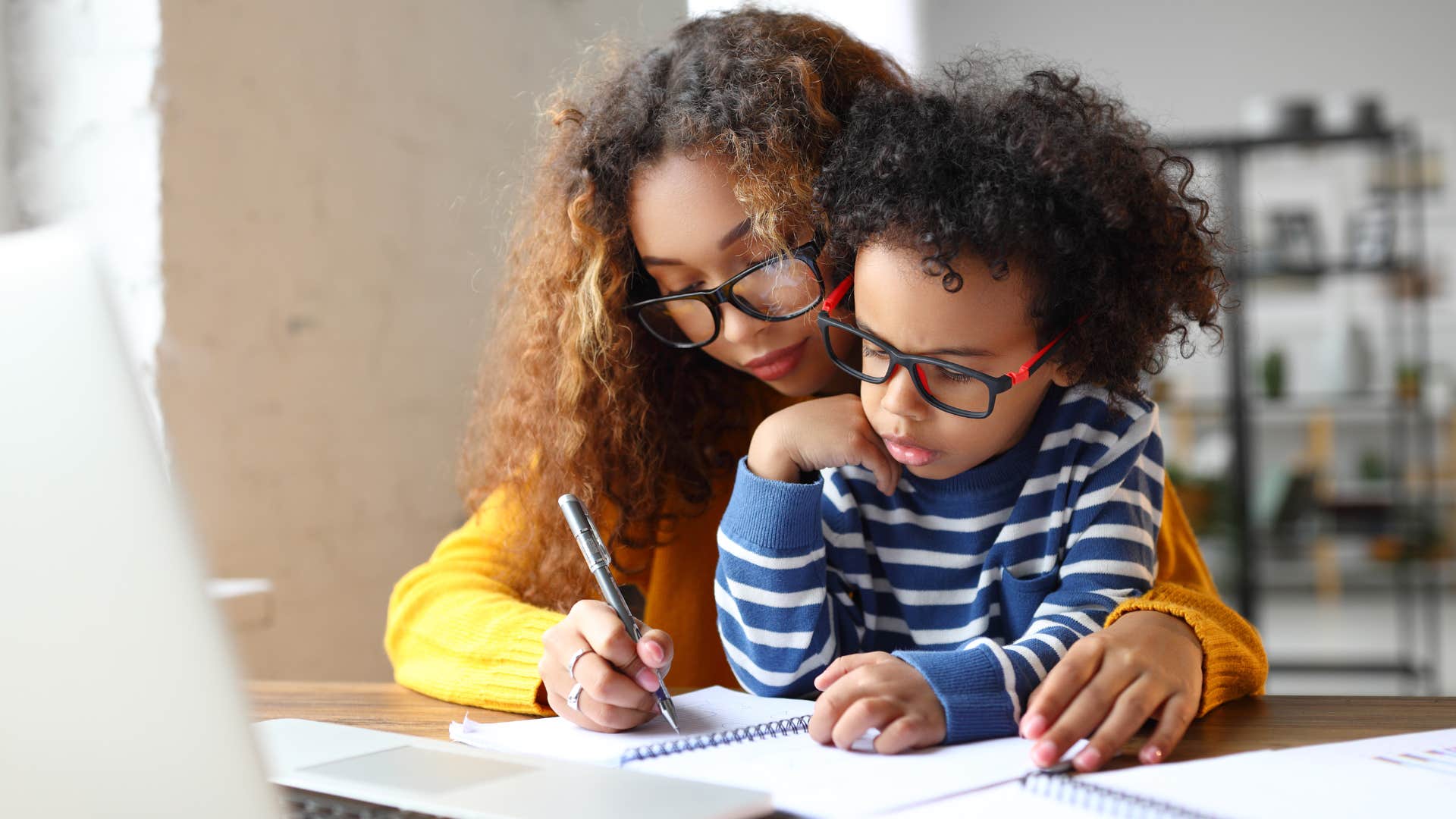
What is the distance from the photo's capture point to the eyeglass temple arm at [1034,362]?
92 cm

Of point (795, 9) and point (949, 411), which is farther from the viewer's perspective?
point (795, 9)

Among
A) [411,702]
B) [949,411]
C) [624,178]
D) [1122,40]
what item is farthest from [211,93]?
[1122,40]

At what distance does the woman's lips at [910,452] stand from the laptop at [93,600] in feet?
2.17

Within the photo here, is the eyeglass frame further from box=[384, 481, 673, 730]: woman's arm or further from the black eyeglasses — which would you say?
box=[384, 481, 673, 730]: woman's arm

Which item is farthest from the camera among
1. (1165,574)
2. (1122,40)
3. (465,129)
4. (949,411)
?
(1122,40)

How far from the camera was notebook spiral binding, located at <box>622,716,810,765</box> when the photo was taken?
2.46ft

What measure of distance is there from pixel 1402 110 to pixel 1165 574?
5.53 m

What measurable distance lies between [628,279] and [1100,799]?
0.73 meters

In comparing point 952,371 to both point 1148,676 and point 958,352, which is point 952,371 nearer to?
point 958,352

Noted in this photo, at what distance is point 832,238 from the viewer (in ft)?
3.25

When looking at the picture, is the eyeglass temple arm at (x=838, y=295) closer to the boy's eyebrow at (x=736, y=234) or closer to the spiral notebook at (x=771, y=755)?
the boy's eyebrow at (x=736, y=234)

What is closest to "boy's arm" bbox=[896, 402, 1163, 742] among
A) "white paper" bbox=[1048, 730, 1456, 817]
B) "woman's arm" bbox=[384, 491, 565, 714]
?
"white paper" bbox=[1048, 730, 1456, 817]

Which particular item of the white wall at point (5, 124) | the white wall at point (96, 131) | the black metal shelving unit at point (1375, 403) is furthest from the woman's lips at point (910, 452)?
the black metal shelving unit at point (1375, 403)

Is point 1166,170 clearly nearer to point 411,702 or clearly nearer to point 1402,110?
point 411,702
